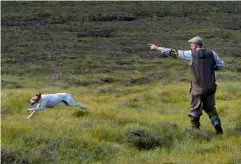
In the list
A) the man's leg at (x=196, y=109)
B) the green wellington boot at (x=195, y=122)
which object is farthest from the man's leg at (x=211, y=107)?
the green wellington boot at (x=195, y=122)

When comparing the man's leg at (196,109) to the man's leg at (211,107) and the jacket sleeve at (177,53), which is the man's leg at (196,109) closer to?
the man's leg at (211,107)

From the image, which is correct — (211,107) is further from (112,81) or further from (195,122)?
(112,81)

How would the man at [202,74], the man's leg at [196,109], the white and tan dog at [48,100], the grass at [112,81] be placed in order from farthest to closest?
the white and tan dog at [48,100] → the man's leg at [196,109] → the man at [202,74] → the grass at [112,81]

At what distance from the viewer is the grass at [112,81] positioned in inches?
310

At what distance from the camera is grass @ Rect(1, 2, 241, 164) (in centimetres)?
787

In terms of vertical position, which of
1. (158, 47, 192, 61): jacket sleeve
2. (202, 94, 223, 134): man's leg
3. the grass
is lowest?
the grass

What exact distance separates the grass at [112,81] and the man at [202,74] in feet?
1.40

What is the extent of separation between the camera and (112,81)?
2591cm

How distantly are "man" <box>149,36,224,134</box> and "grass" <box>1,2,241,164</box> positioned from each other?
43 cm

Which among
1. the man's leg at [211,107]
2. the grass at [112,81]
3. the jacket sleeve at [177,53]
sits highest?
the jacket sleeve at [177,53]

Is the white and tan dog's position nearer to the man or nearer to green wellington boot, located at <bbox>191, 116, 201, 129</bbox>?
the man

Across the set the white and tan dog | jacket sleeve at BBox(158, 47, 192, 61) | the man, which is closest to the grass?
the white and tan dog

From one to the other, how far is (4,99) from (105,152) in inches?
276

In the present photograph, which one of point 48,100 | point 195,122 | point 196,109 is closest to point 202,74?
point 196,109
